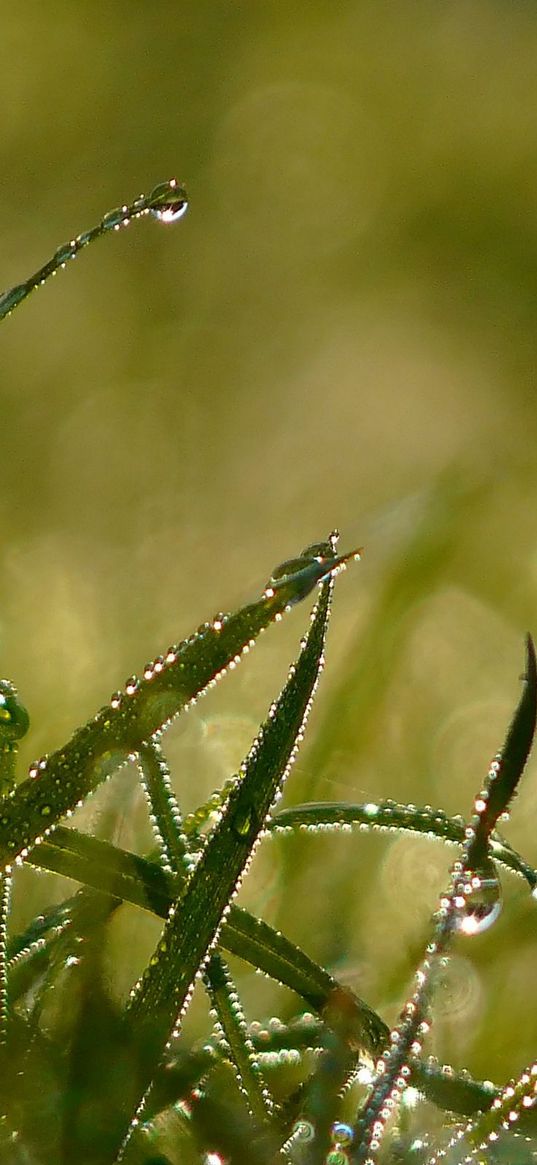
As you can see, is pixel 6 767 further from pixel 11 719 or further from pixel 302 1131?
pixel 302 1131

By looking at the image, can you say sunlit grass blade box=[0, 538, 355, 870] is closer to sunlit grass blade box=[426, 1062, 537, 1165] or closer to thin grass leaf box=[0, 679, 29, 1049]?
thin grass leaf box=[0, 679, 29, 1049]

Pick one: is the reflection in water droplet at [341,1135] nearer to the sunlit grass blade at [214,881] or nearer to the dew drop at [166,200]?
the sunlit grass blade at [214,881]

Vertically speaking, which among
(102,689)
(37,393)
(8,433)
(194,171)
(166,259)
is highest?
(194,171)

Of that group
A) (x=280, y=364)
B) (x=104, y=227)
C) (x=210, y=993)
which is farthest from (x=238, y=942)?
(x=280, y=364)

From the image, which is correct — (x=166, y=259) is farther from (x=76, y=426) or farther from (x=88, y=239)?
(x=88, y=239)

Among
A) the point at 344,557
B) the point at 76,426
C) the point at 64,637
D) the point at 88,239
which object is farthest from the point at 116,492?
the point at 344,557

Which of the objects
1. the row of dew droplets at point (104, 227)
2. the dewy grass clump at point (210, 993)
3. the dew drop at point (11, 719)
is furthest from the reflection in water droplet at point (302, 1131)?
the row of dew droplets at point (104, 227)
